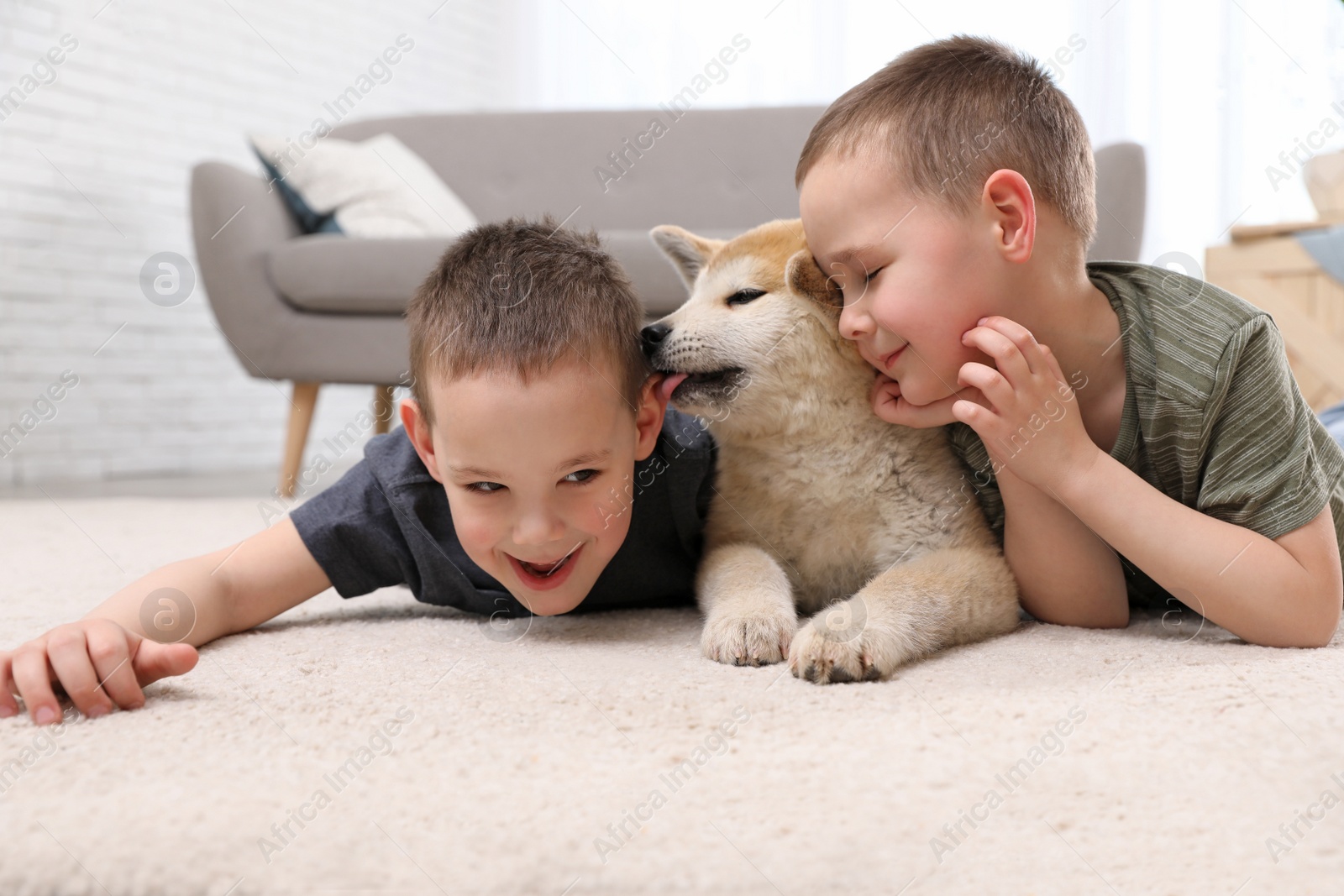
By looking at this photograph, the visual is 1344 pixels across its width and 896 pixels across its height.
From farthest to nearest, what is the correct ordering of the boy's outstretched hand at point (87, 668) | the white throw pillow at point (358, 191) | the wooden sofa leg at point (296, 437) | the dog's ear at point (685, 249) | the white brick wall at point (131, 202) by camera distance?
the white brick wall at point (131, 202)
the white throw pillow at point (358, 191)
the wooden sofa leg at point (296, 437)
the dog's ear at point (685, 249)
the boy's outstretched hand at point (87, 668)

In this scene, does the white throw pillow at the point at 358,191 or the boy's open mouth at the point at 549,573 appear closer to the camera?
the boy's open mouth at the point at 549,573

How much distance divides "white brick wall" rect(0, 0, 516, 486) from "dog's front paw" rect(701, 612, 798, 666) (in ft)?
11.0

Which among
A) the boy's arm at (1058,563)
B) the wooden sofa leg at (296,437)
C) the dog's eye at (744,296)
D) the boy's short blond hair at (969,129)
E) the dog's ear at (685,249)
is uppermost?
the boy's short blond hair at (969,129)

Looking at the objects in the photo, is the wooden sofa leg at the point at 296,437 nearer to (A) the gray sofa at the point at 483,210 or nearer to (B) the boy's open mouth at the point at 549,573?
(A) the gray sofa at the point at 483,210

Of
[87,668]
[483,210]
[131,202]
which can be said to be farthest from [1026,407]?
[131,202]

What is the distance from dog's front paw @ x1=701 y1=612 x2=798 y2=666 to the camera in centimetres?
99

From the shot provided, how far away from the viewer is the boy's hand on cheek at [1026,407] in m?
A: 0.99

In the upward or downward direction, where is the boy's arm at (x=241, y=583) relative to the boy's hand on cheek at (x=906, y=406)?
downward

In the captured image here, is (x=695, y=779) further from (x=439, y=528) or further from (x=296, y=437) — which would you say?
(x=296, y=437)

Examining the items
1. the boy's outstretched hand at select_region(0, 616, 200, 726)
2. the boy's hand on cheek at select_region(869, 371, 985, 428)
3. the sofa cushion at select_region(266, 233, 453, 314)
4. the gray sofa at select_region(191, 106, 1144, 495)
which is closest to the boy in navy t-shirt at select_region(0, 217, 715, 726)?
the boy's outstretched hand at select_region(0, 616, 200, 726)

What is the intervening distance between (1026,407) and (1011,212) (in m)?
0.21

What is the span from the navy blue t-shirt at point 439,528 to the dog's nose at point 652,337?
0.13 meters

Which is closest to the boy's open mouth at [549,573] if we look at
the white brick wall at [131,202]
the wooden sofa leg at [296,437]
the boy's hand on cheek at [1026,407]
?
the boy's hand on cheek at [1026,407]

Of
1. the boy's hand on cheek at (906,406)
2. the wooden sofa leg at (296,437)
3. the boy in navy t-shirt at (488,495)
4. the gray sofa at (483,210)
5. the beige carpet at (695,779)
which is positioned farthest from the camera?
the wooden sofa leg at (296,437)
